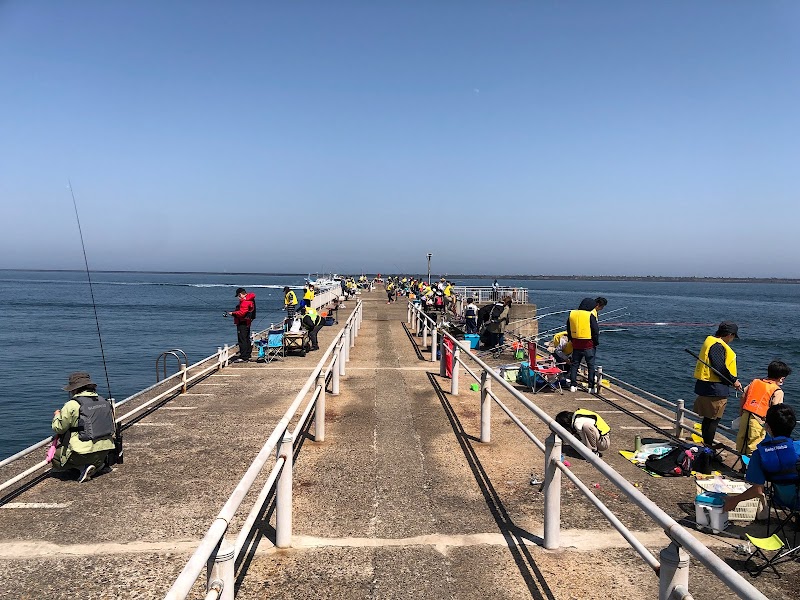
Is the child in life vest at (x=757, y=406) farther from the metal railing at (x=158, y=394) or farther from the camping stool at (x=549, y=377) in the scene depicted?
the metal railing at (x=158, y=394)

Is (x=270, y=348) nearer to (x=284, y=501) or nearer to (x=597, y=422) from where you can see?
(x=597, y=422)

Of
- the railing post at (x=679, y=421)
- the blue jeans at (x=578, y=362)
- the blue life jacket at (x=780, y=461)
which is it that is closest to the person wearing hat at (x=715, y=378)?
the railing post at (x=679, y=421)

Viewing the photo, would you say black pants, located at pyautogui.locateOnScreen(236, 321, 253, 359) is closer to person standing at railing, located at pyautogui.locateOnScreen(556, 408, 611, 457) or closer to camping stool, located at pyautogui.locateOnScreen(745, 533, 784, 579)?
person standing at railing, located at pyautogui.locateOnScreen(556, 408, 611, 457)

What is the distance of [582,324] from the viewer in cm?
949

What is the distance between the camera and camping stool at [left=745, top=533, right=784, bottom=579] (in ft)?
12.1

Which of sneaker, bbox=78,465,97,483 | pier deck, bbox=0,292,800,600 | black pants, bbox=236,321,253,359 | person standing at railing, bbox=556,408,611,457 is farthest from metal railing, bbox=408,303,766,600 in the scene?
black pants, bbox=236,321,253,359

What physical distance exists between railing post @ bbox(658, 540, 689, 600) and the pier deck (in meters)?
1.16

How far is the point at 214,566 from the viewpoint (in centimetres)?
244

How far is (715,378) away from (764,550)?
3007mm

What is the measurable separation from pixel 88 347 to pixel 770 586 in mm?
39774

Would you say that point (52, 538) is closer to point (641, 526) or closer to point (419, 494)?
point (419, 494)

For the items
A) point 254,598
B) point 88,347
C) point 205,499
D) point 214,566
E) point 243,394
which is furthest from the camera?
point 88,347

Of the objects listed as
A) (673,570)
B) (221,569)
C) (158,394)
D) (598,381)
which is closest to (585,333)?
(598,381)

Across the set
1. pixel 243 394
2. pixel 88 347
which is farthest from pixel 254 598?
pixel 88 347
